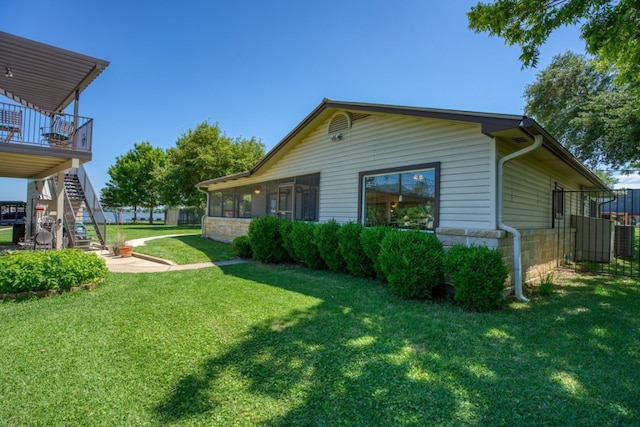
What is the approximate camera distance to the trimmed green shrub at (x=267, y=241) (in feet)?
27.5

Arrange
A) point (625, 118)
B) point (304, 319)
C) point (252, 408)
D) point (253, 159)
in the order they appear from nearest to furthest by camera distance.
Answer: point (252, 408) → point (304, 319) → point (625, 118) → point (253, 159)

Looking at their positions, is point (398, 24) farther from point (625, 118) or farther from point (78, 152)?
point (625, 118)

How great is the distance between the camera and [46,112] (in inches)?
333

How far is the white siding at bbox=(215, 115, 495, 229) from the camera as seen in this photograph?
17.9 feet

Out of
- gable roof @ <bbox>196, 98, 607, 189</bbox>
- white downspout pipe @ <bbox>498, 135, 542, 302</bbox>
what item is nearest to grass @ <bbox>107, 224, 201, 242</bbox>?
gable roof @ <bbox>196, 98, 607, 189</bbox>

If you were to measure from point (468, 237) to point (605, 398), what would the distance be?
10.6 feet

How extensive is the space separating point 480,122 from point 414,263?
8.66 feet

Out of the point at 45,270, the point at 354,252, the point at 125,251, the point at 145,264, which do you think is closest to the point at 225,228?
the point at 125,251

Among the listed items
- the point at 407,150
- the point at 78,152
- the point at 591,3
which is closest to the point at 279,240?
the point at 407,150

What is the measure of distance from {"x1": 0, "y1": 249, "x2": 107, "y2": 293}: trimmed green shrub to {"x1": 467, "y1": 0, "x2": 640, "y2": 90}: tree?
876 centimetres

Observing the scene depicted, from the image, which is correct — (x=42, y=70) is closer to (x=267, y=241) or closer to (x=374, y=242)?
(x=267, y=241)

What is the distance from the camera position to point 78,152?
7762 millimetres

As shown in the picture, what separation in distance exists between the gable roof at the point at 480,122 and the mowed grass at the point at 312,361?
2.93 meters

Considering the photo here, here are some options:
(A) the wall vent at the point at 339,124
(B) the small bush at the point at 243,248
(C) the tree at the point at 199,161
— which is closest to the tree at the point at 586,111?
(A) the wall vent at the point at 339,124
